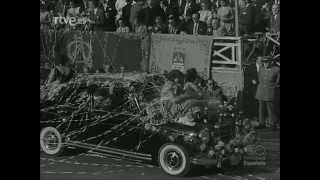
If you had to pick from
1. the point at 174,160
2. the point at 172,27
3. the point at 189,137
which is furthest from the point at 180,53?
the point at 174,160

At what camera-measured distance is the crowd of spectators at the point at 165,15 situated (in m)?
2.41

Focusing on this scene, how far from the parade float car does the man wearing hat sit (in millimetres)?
111

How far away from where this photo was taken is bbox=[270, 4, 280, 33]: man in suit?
241 cm

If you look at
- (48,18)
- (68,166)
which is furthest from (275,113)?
(48,18)

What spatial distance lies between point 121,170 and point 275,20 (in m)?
1.10

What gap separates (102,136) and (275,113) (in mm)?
900

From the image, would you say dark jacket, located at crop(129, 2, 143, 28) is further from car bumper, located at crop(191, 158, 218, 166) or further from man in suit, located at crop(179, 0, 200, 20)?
car bumper, located at crop(191, 158, 218, 166)

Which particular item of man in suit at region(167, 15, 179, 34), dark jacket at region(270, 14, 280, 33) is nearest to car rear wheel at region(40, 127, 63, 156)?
Result: man in suit at region(167, 15, 179, 34)

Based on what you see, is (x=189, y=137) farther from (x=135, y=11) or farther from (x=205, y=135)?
(x=135, y=11)

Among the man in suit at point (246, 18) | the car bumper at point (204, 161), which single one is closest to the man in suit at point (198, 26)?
the man in suit at point (246, 18)

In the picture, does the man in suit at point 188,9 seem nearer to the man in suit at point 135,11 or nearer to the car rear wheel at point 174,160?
the man in suit at point 135,11

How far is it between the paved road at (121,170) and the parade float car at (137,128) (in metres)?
0.04

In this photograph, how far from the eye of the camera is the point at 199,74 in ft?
8.06
